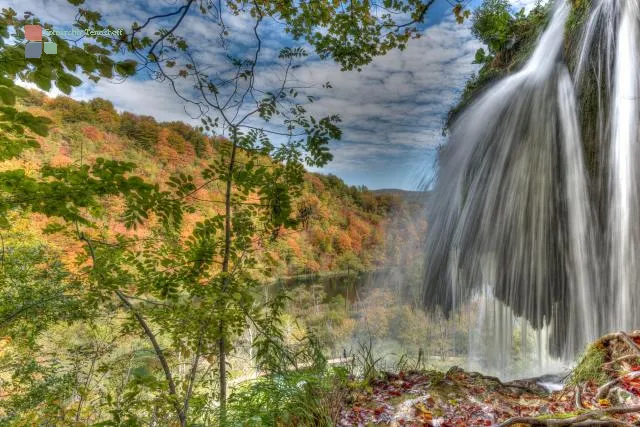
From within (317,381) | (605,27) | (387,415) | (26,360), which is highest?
(605,27)

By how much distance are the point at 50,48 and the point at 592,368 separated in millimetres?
3829

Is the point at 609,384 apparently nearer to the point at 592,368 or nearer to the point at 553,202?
the point at 592,368

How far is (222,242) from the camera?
271cm

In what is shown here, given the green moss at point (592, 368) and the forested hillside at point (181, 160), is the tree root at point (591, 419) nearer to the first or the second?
the green moss at point (592, 368)

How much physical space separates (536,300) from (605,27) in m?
4.16

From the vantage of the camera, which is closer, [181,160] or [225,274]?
[225,274]

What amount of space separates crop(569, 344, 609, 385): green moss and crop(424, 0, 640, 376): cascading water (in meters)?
2.14

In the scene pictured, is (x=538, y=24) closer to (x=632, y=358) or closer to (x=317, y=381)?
(x=632, y=358)

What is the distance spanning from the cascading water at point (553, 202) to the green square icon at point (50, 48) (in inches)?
225

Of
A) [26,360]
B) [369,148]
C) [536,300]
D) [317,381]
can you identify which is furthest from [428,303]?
[369,148]

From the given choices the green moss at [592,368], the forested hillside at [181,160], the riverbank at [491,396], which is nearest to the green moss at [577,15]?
the riverbank at [491,396]

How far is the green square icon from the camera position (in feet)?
3.90

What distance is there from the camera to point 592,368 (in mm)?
2352

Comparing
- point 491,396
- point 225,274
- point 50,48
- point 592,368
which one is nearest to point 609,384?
point 592,368
